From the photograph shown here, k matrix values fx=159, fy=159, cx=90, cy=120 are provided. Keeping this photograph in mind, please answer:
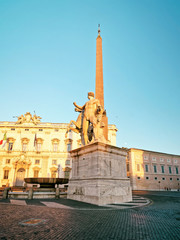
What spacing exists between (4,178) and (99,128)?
33.4 metres

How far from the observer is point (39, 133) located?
38.5 meters

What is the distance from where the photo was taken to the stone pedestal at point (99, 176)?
7.32m

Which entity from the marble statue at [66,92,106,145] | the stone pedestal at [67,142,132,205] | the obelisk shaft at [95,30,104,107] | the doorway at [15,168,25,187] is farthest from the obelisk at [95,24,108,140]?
the doorway at [15,168,25,187]

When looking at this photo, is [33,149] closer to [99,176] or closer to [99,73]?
[99,73]

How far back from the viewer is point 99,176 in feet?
24.4

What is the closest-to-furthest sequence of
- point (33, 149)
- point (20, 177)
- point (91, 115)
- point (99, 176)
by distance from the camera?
point (99, 176) < point (91, 115) < point (20, 177) < point (33, 149)

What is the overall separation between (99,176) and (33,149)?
1289 inches

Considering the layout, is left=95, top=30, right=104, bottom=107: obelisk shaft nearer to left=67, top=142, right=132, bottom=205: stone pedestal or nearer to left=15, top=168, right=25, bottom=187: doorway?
left=67, top=142, right=132, bottom=205: stone pedestal

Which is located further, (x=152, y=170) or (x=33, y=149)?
(x=152, y=170)

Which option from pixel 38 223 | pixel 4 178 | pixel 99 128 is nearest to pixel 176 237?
pixel 38 223

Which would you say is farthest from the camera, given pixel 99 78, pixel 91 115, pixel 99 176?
pixel 99 78

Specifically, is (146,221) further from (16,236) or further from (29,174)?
(29,174)

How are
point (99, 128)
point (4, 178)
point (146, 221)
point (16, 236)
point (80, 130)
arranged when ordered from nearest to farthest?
point (16, 236) → point (146, 221) → point (99, 128) → point (80, 130) → point (4, 178)

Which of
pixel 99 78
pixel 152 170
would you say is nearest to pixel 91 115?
pixel 99 78
